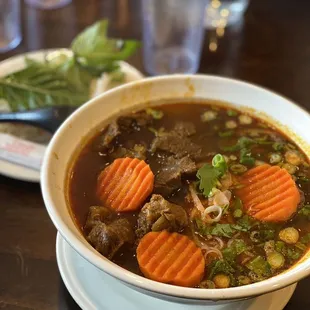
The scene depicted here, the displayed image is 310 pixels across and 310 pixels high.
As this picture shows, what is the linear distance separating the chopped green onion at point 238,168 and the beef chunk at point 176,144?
0.12 meters

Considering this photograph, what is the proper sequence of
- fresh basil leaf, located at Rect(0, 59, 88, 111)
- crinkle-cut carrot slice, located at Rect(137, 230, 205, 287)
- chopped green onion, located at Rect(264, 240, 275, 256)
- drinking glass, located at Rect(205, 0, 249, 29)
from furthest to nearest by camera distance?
drinking glass, located at Rect(205, 0, 249, 29) → fresh basil leaf, located at Rect(0, 59, 88, 111) → chopped green onion, located at Rect(264, 240, 275, 256) → crinkle-cut carrot slice, located at Rect(137, 230, 205, 287)

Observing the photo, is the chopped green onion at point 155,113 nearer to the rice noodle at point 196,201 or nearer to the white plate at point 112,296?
the rice noodle at point 196,201

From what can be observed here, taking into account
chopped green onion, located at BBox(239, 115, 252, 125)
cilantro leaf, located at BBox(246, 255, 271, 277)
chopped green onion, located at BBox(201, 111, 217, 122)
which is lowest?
cilantro leaf, located at BBox(246, 255, 271, 277)

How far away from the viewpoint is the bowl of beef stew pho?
125 centimetres

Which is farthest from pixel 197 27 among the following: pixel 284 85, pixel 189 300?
pixel 189 300

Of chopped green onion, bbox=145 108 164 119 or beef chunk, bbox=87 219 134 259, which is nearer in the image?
beef chunk, bbox=87 219 134 259

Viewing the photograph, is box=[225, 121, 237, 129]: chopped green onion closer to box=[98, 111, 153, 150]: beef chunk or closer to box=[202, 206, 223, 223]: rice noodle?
box=[98, 111, 153, 150]: beef chunk

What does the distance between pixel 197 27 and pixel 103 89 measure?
67 cm

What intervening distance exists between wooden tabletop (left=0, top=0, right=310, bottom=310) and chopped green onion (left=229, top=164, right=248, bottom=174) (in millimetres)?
393

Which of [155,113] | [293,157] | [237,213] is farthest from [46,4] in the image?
[237,213]

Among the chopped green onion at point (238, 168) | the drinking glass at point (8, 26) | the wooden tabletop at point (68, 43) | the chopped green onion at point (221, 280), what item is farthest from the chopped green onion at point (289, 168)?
the drinking glass at point (8, 26)

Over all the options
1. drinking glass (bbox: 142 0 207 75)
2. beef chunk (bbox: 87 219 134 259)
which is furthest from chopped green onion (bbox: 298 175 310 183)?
drinking glass (bbox: 142 0 207 75)

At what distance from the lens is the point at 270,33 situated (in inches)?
113

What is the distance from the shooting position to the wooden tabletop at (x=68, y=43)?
1514 mm
